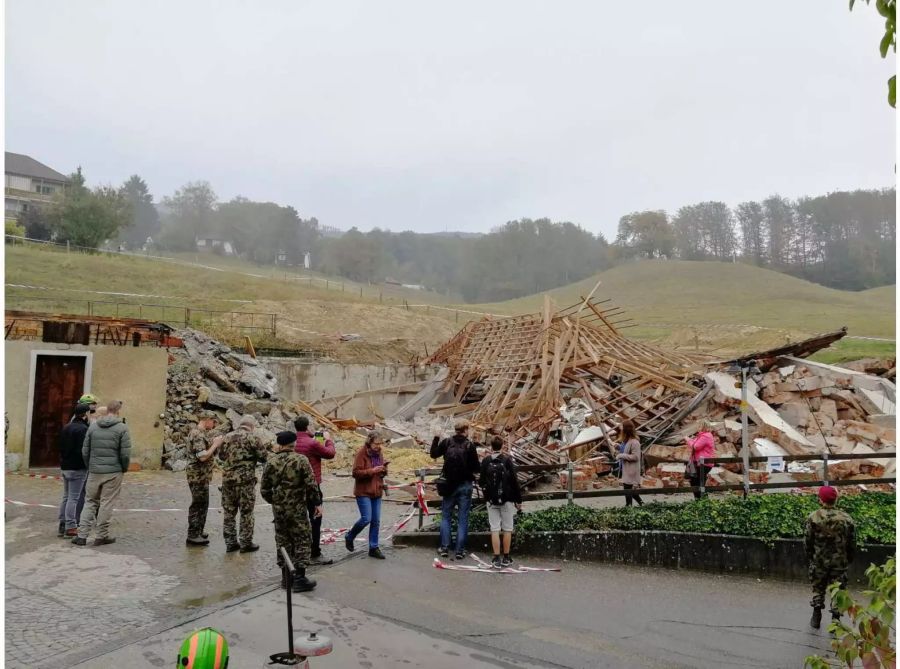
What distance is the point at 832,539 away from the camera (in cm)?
677

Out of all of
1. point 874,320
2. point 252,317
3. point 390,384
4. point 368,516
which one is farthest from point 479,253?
A: point 368,516

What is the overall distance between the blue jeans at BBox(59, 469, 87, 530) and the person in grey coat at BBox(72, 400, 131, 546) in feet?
1.21

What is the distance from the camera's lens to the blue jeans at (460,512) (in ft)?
29.5

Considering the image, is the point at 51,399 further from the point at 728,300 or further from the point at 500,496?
the point at 728,300

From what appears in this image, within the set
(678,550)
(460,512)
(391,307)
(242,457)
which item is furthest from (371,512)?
(391,307)

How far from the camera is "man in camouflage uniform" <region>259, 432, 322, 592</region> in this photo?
24.3ft

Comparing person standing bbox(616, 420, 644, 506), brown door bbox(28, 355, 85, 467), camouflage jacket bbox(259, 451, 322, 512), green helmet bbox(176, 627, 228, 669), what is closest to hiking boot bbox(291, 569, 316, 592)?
camouflage jacket bbox(259, 451, 322, 512)

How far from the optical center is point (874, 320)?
174 feet

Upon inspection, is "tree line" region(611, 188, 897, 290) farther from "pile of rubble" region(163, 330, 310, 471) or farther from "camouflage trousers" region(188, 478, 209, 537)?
"camouflage trousers" region(188, 478, 209, 537)

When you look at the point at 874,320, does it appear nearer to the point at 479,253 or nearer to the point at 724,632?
the point at 724,632

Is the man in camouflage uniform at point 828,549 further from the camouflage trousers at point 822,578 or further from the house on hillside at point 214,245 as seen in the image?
the house on hillside at point 214,245

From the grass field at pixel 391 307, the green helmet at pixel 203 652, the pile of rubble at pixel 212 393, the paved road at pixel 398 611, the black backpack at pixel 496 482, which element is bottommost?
the paved road at pixel 398 611

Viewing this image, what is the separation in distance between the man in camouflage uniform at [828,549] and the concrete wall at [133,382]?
527 inches

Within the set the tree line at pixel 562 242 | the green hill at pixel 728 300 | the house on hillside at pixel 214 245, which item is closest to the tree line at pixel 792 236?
the tree line at pixel 562 242
